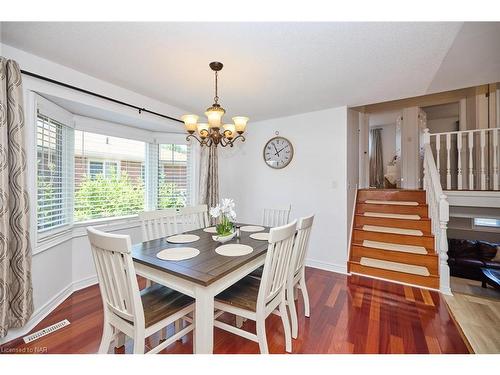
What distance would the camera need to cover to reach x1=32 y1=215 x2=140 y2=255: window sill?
198 cm

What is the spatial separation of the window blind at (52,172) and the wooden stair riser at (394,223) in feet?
12.7

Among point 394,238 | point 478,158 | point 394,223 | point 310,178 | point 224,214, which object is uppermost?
point 478,158

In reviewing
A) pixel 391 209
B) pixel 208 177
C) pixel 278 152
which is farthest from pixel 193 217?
pixel 391 209

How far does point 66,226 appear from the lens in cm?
233

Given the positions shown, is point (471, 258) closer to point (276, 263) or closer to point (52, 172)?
point (276, 263)

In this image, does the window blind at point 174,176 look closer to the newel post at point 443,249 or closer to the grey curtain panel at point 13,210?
the grey curtain panel at point 13,210

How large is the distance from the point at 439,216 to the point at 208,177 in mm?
3050

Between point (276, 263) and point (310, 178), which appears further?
point (310, 178)

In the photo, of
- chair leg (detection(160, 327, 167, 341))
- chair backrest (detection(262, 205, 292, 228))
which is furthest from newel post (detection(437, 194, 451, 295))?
chair leg (detection(160, 327, 167, 341))

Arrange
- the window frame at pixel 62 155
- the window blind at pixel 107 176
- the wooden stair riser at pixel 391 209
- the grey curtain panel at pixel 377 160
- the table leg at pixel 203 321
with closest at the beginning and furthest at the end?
the table leg at pixel 203 321 < the window frame at pixel 62 155 < the window blind at pixel 107 176 < the wooden stair riser at pixel 391 209 < the grey curtain panel at pixel 377 160

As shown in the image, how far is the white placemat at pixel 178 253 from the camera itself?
4.82ft

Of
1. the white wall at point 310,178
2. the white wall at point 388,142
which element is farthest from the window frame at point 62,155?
the white wall at point 388,142

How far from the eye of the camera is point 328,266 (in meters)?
3.09

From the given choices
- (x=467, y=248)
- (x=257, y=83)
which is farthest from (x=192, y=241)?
(x=467, y=248)
